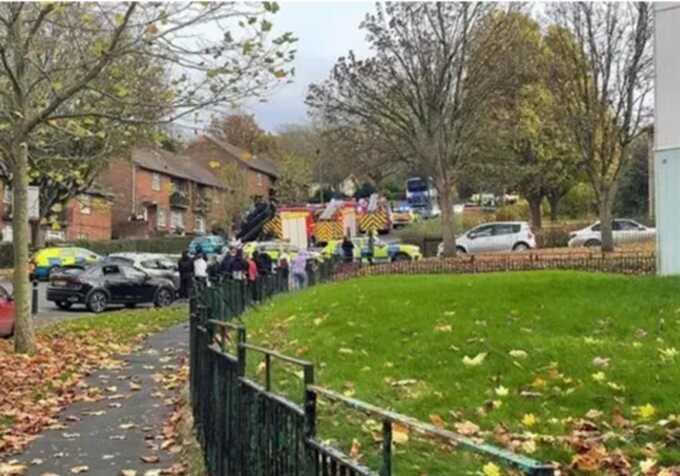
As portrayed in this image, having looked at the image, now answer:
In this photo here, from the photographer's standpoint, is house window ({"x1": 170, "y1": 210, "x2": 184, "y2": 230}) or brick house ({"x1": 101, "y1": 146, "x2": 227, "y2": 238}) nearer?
brick house ({"x1": 101, "y1": 146, "x2": 227, "y2": 238})

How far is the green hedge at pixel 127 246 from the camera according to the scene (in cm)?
4647

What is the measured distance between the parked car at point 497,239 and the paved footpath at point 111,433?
29689mm

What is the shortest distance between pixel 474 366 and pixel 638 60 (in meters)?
23.8

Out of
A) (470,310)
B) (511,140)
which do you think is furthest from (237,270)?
(511,140)

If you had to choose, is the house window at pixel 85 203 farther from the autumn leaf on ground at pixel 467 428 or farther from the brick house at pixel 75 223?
the autumn leaf on ground at pixel 467 428

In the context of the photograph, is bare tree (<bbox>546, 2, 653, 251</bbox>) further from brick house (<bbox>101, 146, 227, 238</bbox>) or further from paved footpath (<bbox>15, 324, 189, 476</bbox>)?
brick house (<bbox>101, 146, 227, 238</bbox>)

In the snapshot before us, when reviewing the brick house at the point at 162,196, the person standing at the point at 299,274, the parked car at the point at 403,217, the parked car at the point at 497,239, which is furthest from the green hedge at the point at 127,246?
the person standing at the point at 299,274

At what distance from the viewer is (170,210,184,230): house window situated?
7200 cm

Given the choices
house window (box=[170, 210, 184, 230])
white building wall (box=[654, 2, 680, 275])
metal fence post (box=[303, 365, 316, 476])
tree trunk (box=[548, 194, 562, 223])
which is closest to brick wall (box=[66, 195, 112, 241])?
house window (box=[170, 210, 184, 230])

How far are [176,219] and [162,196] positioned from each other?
4.06 meters

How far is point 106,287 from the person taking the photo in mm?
26062

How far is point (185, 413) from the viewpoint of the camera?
9.04 metres

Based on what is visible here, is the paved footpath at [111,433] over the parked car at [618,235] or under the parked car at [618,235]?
under

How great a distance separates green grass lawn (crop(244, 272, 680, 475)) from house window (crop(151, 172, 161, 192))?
5510cm
